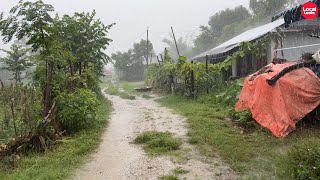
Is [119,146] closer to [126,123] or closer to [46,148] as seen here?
[46,148]

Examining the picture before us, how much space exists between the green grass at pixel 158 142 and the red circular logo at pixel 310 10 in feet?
13.4

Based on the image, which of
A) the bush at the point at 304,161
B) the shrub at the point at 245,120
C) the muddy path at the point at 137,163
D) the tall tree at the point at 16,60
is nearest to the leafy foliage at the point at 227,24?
the tall tree at the point at 16,60

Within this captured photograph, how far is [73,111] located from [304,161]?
6.16 m

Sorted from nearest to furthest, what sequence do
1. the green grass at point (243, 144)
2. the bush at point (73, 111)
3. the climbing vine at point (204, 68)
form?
1. the green grass at point (243, 144)
2. the bush at point (73, 111)
3. the climbing vine at point (204, 68)

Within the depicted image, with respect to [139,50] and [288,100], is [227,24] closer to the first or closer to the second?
[139,50]

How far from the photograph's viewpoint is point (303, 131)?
818 cm

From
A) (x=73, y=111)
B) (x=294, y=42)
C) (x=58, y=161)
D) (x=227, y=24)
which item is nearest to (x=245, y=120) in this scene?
(x=73, y=111)

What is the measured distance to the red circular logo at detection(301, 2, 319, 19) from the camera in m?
7.78

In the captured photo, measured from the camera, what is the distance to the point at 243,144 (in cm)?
788

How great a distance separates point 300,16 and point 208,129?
142 inches

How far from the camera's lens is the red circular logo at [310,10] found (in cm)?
778

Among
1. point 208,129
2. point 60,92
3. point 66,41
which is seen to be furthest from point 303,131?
point 66,41

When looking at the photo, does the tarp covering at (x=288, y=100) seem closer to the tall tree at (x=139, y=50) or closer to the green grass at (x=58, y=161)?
the green grass at (x=58, y=161)

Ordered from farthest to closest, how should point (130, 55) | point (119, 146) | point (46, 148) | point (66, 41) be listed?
point (130, 55)
point (66, 41)
point (119, 146)
point (46, 148)
